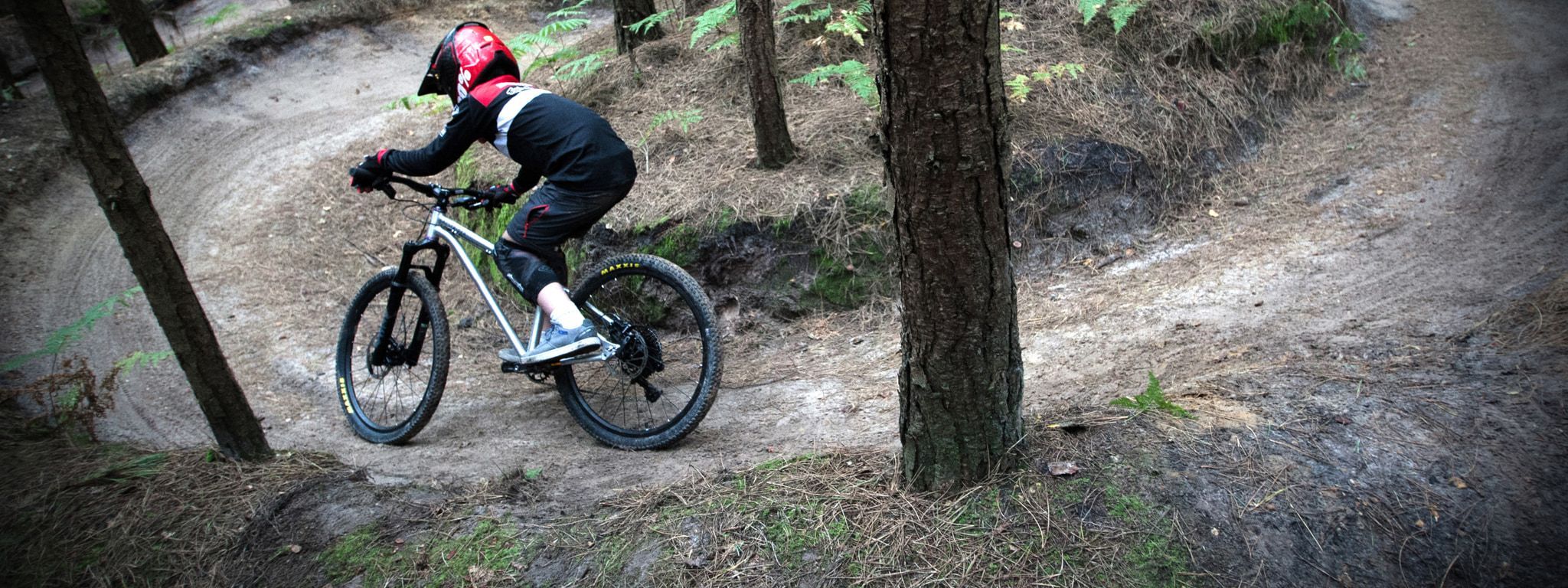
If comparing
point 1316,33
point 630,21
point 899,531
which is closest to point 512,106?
point 899,531

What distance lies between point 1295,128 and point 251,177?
11225mm

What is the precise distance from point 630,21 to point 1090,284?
515 centimetres

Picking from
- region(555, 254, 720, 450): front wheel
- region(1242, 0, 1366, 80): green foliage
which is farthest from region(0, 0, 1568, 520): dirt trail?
region(1242, 0, 1366, 80): green foliage

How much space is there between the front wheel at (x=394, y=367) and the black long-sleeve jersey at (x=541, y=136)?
958 millimetres

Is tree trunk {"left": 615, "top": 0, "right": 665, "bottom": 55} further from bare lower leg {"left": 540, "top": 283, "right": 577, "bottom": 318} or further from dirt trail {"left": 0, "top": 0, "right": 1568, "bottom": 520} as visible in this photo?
bare lower leg {"left": 540, "top": 283, "right": 577, "bottom": 318}

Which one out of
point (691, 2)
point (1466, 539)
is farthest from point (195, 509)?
point (691, 2)

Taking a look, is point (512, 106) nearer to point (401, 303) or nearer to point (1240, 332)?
point (401, 303)

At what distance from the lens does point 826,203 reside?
6.19 meters

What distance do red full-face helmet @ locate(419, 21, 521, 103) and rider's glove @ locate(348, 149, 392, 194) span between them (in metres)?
0.53

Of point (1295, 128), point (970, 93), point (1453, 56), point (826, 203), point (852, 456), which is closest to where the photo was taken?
point (970, 93)

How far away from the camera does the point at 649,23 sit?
7.88 m

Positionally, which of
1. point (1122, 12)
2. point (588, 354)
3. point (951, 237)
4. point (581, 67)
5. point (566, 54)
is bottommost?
point (588, 354)

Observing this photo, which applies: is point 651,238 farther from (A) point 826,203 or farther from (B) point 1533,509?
(B) point 1533,509

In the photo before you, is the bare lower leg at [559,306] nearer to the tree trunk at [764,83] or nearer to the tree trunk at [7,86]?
the tree trunk at [764,83]
